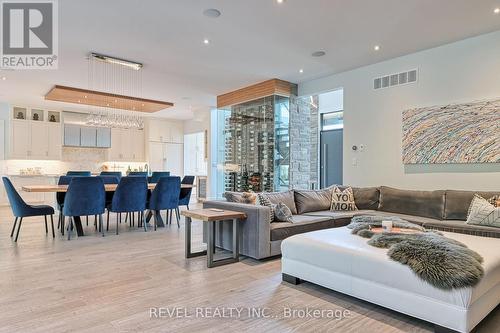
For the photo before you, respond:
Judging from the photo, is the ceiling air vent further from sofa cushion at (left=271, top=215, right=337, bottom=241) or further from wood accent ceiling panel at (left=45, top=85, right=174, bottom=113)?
wood accent ceiling panel at (left=45, top=85, right=174, bottom=113)

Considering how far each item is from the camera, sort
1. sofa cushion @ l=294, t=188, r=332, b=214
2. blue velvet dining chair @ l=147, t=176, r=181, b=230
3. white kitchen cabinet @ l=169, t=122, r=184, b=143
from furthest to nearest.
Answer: white kitchen cabinet @ l=169, t=122, r=184, b=143
blue velvet dining chair @ l=147, t=176, r=181, b=230
sofa cushion @ l=294, t=188, r=332, b=214

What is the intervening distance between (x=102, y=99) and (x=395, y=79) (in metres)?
6.50

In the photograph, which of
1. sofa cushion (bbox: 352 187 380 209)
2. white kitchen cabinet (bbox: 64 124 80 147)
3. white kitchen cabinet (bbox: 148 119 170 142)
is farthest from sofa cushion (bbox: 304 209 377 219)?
white kitchen cabinet (bbox: 64 124 80 147)

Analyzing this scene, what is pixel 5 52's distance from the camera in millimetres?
4758

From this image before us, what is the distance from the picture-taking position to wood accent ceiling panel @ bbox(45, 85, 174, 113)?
7.07 metres

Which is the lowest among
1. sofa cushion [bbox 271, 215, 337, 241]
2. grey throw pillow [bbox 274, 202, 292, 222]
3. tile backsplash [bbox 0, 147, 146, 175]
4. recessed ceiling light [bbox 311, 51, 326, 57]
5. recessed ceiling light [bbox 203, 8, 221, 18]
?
sofa cushion [bbox 271, 215, 337, 241]

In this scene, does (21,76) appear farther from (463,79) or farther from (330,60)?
(463,79)

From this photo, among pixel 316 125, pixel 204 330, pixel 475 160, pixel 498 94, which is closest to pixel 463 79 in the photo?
pixel 498 94

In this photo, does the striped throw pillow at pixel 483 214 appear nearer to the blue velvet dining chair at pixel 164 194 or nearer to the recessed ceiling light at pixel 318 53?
the recessed ceiling light at pixel 318 53

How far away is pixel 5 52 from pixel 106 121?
7.47ft

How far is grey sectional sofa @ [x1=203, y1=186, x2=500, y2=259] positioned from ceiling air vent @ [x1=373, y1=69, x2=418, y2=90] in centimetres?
171

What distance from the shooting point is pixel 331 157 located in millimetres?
6996

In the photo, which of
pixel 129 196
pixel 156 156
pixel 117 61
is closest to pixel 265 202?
pixel 129 196

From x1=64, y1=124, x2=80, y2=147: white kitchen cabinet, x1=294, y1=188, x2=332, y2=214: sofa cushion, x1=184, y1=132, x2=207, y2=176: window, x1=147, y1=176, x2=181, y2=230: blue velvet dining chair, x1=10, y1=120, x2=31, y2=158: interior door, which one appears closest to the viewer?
x1=294, y1=188, x2=332, y2=214: sofa cushion
